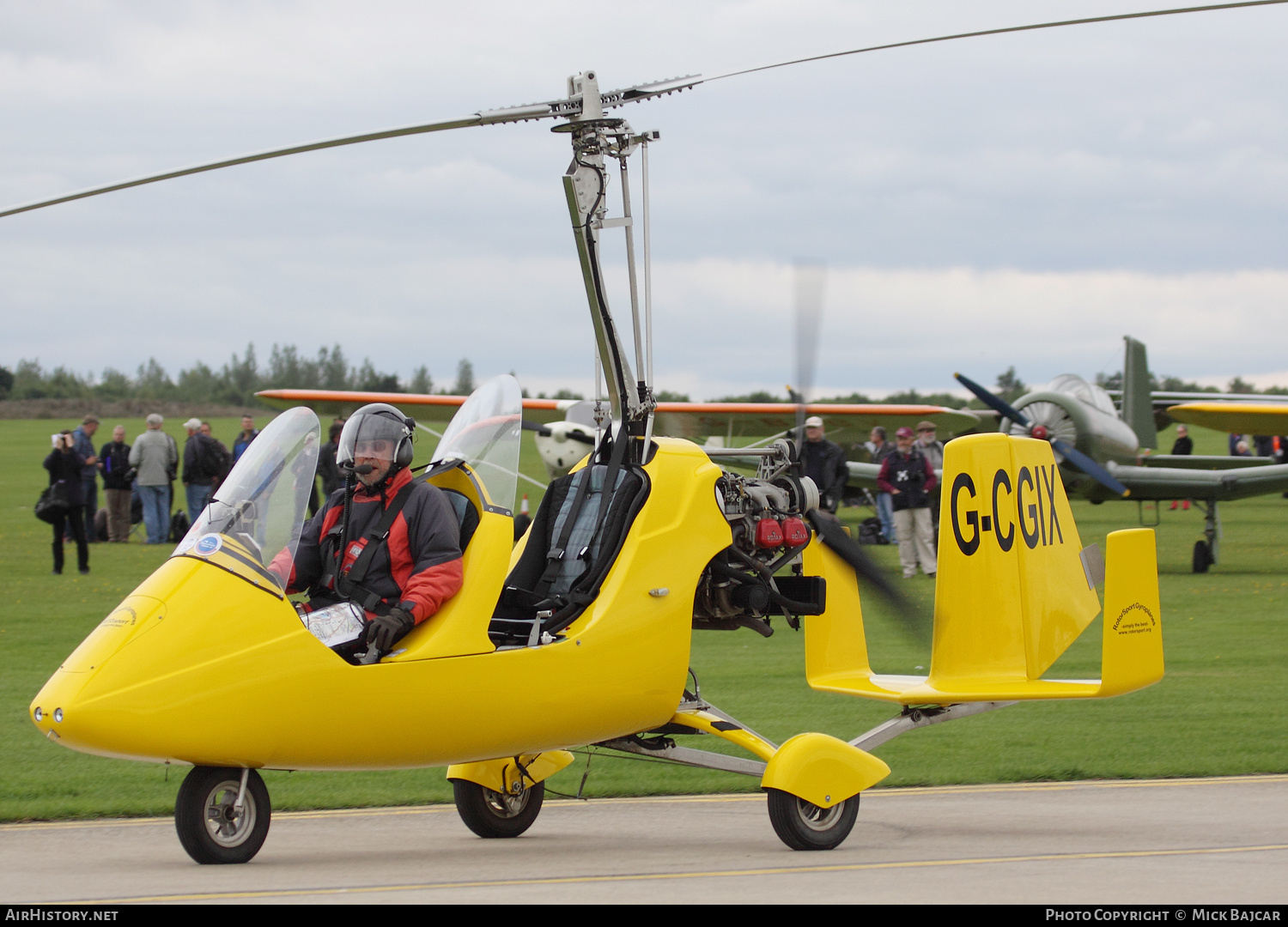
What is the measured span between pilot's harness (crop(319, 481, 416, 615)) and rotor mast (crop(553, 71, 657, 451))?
1194 millimetres

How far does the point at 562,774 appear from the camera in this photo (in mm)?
7863

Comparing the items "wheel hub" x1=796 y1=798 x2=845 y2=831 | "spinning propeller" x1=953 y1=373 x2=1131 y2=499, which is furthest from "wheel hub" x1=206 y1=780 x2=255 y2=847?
"spinning propeller" x1=953 y1=373 x2=1131 y2=499

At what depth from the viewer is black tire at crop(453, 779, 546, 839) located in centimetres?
621

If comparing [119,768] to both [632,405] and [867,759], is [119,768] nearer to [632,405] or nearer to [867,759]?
[632,405]

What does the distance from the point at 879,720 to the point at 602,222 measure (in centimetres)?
448

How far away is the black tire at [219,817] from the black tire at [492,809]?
3.67 feet

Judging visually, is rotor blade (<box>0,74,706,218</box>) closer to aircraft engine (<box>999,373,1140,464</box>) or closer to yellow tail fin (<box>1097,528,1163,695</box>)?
yellow tail fin (<box>1097,528,1163,695</box>)

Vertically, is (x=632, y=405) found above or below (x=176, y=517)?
above

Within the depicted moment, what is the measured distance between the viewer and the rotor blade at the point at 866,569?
670 centimetres

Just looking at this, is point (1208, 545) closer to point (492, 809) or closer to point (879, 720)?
point (879, 720)

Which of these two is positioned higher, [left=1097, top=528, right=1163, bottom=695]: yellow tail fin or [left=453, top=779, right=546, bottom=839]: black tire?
[left=1097, top=528, right=1163, bottom=695]: yellow tail fin

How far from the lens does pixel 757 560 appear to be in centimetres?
647
